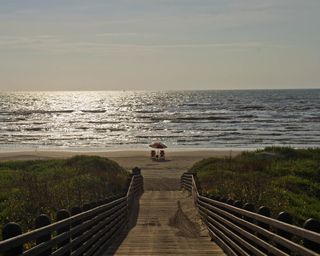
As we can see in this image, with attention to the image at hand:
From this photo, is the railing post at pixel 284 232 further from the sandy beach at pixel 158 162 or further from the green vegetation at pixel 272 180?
the sandy beach at pixel 158 162

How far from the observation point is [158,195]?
81.4 feet

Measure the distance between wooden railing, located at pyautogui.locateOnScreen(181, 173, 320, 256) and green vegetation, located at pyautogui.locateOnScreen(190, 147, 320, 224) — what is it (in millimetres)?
2890

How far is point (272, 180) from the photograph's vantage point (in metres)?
22.1

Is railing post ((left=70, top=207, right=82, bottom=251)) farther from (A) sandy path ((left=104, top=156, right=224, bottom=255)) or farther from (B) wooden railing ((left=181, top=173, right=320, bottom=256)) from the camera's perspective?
(B) wooden railing ((left=181, top=173, right=320, bottom=256))

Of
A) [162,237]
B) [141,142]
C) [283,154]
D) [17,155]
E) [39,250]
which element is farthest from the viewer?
[141,142]

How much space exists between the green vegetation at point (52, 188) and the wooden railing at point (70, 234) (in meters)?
1.43

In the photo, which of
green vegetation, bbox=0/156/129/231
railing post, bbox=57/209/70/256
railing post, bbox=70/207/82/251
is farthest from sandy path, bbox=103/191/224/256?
railing post, bbox=57/209/70/256

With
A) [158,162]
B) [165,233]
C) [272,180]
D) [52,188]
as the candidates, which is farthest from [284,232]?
[158,162]

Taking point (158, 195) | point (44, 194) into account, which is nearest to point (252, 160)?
point (158, 195)

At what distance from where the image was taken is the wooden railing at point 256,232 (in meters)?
5.65

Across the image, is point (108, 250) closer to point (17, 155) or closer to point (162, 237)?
point (162, 237)

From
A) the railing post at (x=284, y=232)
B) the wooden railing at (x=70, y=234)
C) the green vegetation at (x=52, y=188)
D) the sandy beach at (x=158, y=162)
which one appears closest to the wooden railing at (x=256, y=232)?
the railing post at (x=284, y=232)

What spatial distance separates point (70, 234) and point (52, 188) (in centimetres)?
1149

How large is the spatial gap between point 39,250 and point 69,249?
171cm
